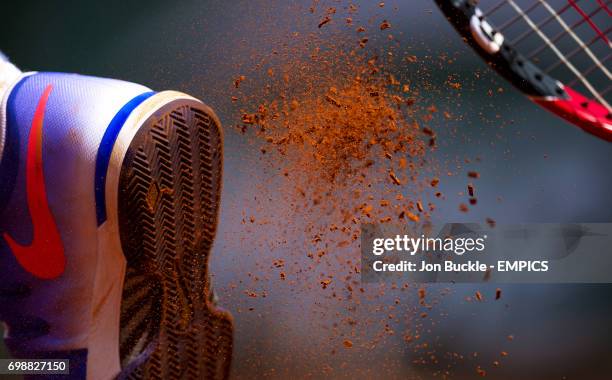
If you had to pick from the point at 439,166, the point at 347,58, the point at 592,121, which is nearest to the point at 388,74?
the point at 347,58

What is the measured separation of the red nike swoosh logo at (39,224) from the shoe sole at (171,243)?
0.38ft

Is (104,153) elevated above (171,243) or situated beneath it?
elevated above

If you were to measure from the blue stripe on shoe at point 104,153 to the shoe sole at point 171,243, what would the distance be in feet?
0.09

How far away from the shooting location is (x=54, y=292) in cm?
124

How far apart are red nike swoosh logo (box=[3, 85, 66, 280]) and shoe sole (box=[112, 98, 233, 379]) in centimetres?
12

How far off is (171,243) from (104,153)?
207 mm

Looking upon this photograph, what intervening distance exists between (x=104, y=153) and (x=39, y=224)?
17 cm

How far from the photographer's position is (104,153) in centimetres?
121

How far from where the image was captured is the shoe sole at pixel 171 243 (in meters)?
1.24

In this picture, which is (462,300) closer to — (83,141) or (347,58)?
(347,58)

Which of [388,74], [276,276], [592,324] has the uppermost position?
[388,74]

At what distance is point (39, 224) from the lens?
1226 millimetres

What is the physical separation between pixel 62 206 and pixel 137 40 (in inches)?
18.3

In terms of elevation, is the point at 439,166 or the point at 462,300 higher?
the point at 439,166
